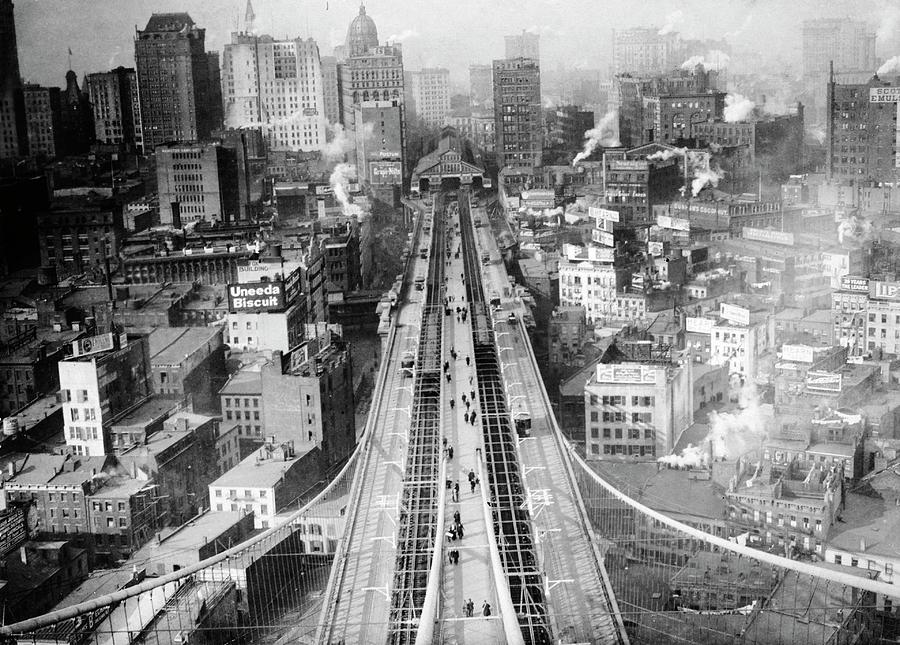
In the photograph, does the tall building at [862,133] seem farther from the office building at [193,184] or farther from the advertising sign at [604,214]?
the office building at [193,184]

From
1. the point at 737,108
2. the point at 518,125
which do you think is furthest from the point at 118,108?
the point at 737,108

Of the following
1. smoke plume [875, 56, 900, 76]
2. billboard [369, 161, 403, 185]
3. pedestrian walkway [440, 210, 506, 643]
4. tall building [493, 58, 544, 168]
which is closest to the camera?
pedestrian walkway [440, 210, 506, 643]

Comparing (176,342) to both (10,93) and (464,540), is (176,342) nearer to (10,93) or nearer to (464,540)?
(10,93)

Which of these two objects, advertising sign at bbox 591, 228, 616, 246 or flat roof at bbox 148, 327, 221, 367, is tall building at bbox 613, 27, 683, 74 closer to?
advertising sign at bbox 591, 228, 616, 246

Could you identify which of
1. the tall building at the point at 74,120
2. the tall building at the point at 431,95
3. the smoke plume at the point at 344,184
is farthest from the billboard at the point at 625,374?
the tall building at the point at 431,95

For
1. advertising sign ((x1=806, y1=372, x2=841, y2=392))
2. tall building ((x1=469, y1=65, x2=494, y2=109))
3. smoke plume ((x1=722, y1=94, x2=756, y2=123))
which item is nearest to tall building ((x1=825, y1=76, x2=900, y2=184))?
smoke plume ((x1=722, y1=94, x2=756, y2=123))
